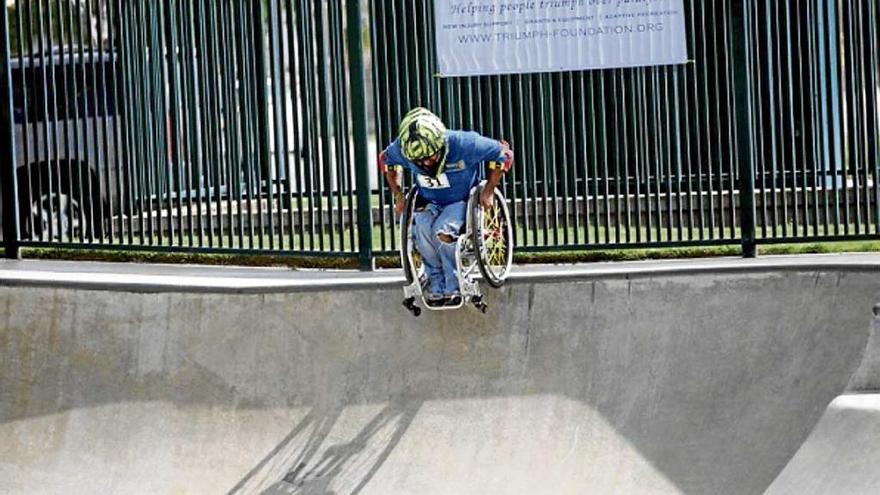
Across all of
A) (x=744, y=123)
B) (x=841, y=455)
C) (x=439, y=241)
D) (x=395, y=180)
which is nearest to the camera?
(x=841, y=455)

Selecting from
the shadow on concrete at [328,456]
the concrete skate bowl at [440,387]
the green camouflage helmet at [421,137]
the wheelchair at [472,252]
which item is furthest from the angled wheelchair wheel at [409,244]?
the shadow on concrete at [328,456]

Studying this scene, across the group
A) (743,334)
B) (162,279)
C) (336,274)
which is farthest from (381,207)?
(743,334)

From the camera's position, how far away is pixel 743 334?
34.7 feet

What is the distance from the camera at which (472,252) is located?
10.6 meters

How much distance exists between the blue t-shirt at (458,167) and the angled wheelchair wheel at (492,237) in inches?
4.6

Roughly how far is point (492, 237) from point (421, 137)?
0.94 metres

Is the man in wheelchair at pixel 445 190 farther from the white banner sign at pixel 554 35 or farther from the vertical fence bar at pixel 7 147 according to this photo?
the vertical fence bar at pixel 7 147

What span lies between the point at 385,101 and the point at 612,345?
2.71 meters

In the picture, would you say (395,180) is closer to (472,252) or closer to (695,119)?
(472,252)

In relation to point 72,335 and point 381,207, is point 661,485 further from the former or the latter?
point 72,335

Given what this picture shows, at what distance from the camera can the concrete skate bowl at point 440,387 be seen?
997cm

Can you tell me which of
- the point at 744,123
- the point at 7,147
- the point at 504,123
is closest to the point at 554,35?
the point at 504,123

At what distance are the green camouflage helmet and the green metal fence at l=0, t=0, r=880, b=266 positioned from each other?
1795 millimetres

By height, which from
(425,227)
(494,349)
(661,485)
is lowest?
(661,485)
